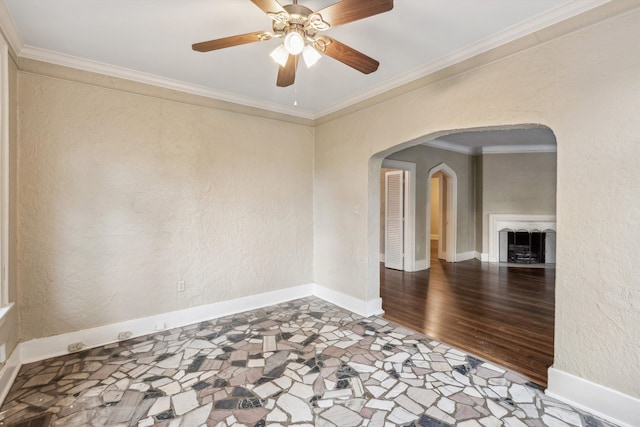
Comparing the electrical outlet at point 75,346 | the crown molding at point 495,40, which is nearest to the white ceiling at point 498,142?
the crown molding at point 495,40

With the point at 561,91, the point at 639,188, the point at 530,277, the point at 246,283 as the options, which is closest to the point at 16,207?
the point at 246,283

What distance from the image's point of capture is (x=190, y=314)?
353cm

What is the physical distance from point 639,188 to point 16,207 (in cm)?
470

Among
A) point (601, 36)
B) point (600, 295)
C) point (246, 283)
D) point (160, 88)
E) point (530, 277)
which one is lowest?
point (530, 277)

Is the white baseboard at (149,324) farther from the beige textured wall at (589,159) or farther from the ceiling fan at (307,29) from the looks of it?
the beige textured wall at (589,159)

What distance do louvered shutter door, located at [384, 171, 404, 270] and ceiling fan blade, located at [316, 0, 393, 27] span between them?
15.9ft

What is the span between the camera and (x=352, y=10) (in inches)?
63.8

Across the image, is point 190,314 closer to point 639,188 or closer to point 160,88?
point 160,88

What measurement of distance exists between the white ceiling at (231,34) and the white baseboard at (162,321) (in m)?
2.59

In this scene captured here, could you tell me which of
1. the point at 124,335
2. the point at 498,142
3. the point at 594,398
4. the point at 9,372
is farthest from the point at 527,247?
the point at 9,372

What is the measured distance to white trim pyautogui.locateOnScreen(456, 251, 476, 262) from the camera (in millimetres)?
7226

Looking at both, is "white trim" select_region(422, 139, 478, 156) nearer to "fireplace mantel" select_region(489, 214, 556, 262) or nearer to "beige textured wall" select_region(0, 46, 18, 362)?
"fireplace mantel" select_region(489, 214, 556, 262)

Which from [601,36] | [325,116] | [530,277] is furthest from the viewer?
[530,277]

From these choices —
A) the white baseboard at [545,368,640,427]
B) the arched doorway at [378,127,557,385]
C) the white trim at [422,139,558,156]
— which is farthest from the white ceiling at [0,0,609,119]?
the white trim at [422,139,558,156]
